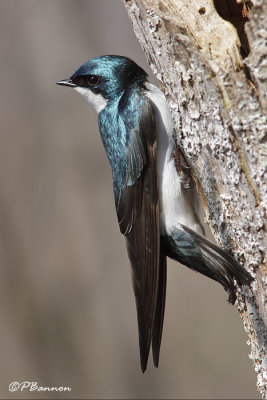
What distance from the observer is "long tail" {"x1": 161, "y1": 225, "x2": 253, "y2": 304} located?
1829 mm

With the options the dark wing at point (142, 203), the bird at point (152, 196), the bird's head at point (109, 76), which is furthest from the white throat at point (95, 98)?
the dark wing at point (142, 203)

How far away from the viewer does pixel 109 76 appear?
2312mm

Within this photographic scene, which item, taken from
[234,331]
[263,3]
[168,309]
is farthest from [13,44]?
[263,3]

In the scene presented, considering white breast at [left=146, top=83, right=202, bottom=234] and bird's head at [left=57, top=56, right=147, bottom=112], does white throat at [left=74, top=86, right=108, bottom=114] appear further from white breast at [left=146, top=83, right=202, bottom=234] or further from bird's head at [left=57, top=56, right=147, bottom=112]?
white breast at [left=146, top=83, right=202, bottom=234]

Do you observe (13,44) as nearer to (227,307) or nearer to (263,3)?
(227,307)

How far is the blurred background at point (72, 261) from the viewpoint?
382 centimetres

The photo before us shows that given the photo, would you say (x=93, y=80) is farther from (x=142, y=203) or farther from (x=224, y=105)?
(x=224, y=105)

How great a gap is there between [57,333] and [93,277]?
556 mm

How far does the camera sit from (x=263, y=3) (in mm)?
1463

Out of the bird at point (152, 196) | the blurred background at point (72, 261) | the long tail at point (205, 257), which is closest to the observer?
the long tail at point (205, 257)

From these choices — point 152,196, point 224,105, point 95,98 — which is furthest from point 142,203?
point 224,105

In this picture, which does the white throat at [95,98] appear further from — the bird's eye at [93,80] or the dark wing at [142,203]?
the dark wing at [142,203]

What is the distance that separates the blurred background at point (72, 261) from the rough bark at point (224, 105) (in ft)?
7.11

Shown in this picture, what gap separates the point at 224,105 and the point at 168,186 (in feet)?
1.94
